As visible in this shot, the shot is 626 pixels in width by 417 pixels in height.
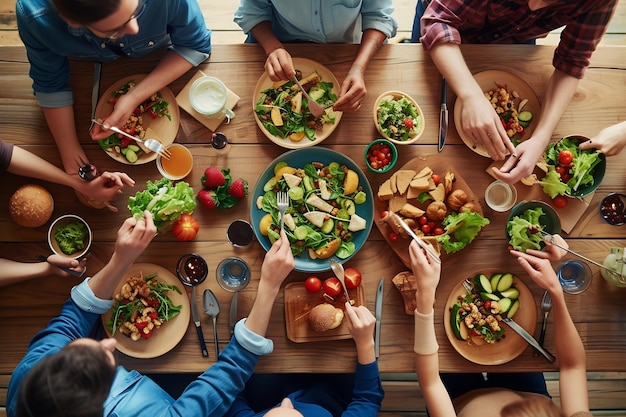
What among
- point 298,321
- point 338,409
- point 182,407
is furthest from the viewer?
point 338,409

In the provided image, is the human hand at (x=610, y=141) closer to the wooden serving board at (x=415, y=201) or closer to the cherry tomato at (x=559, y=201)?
the cherry tomato at (x=559, y=201)

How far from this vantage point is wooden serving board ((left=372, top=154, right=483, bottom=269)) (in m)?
1.82

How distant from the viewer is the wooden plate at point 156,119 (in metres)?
1.86

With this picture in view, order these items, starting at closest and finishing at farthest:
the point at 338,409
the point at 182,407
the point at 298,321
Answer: the point at 182,407 → the point at 298,321 → the point at 338,409

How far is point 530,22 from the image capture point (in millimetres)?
1857

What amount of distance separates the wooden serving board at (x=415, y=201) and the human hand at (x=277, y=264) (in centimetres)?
40

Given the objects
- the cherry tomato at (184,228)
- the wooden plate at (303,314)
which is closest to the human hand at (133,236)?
the cherry tomato at (184,228)

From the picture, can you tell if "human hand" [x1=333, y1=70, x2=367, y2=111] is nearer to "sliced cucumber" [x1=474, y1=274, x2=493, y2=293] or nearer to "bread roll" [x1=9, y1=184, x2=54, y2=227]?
"sliced cucumber" [x1=474, y1=274, x2=493, y2=293]

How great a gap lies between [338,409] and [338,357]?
28 cm

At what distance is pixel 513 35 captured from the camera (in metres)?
1.99

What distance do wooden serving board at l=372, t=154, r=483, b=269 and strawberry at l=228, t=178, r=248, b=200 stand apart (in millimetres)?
541

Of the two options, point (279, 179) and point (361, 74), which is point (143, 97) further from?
point (361, 74)

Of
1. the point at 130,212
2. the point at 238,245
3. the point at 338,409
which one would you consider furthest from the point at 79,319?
the point at 338,409

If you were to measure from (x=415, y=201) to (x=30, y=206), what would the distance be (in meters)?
1.55
